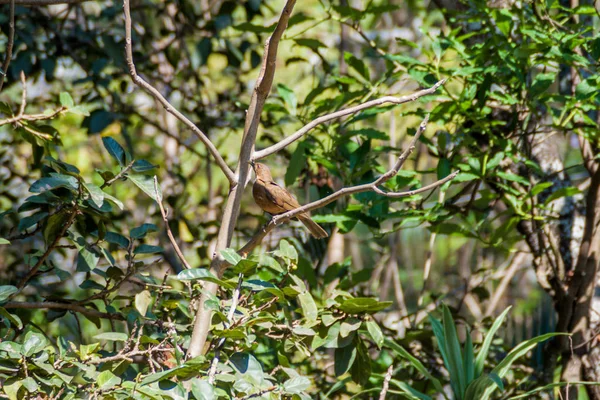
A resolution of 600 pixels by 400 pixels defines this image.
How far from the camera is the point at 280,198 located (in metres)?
3.42

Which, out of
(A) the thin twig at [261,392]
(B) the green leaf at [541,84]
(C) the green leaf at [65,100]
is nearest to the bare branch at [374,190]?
(A) the thin twig at [261,392]

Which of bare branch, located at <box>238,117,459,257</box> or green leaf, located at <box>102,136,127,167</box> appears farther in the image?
green leaf, located at <box>102,136,127,167</box>

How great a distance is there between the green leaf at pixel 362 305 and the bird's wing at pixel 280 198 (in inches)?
42.4

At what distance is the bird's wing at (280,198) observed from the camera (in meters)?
3.42

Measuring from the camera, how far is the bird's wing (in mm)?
3422

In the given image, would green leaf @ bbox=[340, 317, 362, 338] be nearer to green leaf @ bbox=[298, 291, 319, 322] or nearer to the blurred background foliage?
the blurred background foliage

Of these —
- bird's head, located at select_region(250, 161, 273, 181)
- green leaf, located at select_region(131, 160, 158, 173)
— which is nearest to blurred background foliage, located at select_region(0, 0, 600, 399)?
green leaf, located at select_region(131, 160, 158, 173)

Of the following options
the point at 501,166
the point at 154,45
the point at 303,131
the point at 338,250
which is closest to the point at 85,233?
the point at 303,131

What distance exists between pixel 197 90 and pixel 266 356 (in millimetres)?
2242

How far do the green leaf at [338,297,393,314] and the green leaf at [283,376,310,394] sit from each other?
1.20 feet

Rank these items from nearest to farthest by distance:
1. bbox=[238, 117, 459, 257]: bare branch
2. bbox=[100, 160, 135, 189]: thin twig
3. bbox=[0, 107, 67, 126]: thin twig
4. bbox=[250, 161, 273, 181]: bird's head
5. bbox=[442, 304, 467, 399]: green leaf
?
1. bbox=[238, 117, 459, 257]: bare branch
2. bbox=[100, 160, 135, 189]: thin twig
3. bbox=[0, 107, 67, 126]: thin twig
4. bbox=[442, 304, 467, 399]: green leaf
5. bbox=[250, 161, 273, 181]: bird's head

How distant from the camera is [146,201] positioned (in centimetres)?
662

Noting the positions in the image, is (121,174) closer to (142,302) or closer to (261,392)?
(142,302)

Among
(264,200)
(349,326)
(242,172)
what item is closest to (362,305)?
(349,326)
